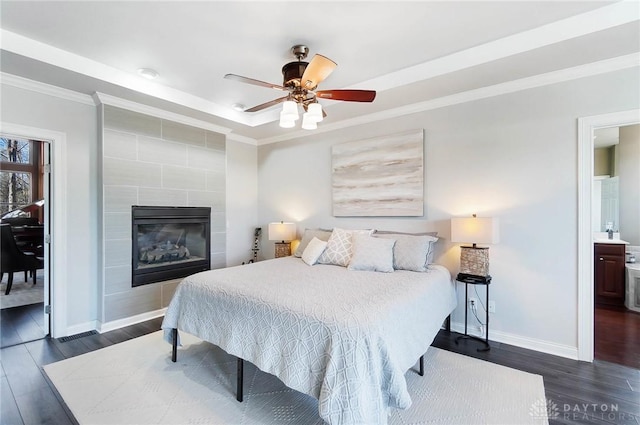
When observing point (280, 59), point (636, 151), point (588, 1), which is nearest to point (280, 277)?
point (280, 59)

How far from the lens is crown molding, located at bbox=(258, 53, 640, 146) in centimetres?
249

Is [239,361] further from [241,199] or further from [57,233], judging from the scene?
[241,199]

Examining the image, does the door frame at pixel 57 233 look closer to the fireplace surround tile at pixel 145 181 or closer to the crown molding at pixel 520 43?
the fireplace surround tile at pixel 145 181

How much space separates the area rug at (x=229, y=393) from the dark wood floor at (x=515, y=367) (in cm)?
10

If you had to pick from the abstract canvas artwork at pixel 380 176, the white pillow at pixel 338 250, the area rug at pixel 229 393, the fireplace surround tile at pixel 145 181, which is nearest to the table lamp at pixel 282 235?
the abstract canvas artwork at pixel 380 176

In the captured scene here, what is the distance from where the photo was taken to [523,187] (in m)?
2.88

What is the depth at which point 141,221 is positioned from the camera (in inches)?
142

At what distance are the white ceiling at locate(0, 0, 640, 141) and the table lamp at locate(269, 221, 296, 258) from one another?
6.55ft

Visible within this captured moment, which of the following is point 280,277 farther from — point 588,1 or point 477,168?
point 588,1

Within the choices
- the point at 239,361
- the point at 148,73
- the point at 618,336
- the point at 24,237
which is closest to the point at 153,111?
the point at 148,73

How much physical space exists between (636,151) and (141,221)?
671 cm

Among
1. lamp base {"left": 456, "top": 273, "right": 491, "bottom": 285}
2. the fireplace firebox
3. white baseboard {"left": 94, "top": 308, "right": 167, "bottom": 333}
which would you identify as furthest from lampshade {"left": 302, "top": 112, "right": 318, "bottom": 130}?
white baseboard {"left": 94, "top": 308, "right": 167, "bottom": 333}

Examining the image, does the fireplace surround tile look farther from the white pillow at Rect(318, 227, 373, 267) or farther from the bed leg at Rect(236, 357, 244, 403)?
the bed leg at Rect(236, 357, 244, 403)

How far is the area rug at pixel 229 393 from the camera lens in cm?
189
